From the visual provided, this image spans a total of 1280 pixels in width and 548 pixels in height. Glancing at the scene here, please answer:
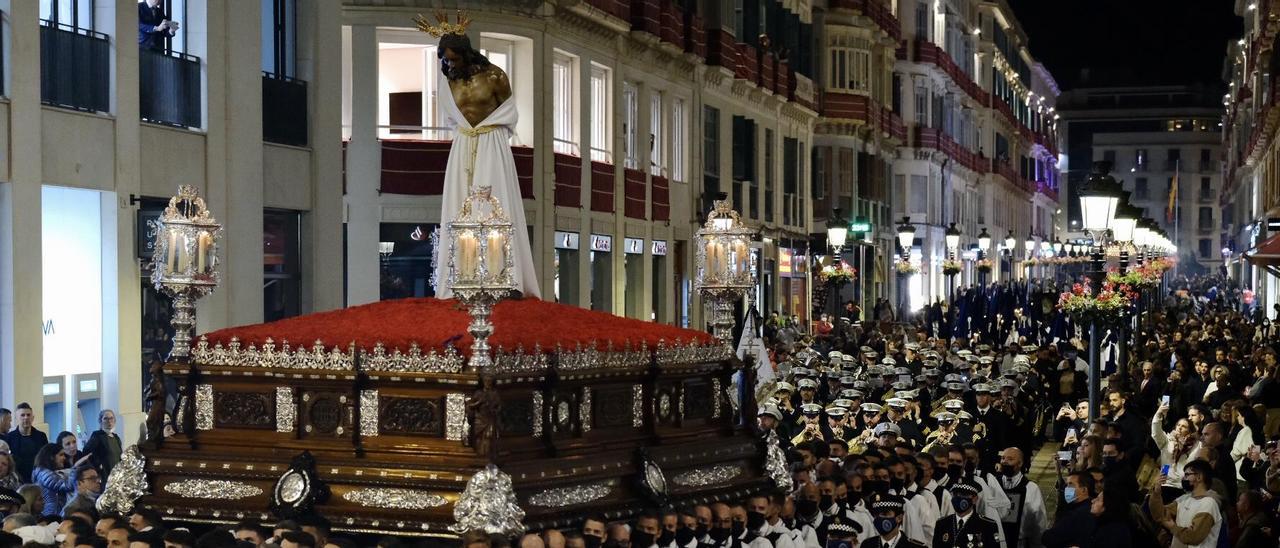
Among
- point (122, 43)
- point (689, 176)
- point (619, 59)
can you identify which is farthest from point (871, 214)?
point (122, 43)

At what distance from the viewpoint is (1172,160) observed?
534 ft

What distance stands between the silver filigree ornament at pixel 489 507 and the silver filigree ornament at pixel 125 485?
306 cm

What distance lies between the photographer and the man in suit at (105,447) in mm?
18344

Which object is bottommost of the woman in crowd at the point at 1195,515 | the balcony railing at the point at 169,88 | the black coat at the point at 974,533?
the black coat at the point at 974,533

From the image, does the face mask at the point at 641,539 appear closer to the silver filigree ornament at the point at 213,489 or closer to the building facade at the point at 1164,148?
the silver filigree ornament at the point at 213,489

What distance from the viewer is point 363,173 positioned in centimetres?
3180

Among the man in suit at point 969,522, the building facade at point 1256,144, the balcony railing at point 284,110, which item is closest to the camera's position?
the man in suit at point 969,522

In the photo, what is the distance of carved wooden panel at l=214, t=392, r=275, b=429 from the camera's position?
1605 centimetres

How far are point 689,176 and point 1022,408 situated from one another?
17309mm

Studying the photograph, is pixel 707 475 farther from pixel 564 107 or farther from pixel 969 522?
pixel 564 107

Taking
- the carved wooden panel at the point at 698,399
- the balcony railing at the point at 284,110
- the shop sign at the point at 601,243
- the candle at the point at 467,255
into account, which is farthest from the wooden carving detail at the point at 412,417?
the shop sign at the point at 601,243

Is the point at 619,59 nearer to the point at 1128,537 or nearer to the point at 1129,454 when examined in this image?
the point at 1129,454

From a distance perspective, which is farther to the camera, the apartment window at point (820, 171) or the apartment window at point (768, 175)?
the apartment window at point (820, 171)

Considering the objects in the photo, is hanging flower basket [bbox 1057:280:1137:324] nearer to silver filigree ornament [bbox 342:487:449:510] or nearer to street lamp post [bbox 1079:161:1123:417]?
street lamp post [bbox 1079:161:1123:417]
